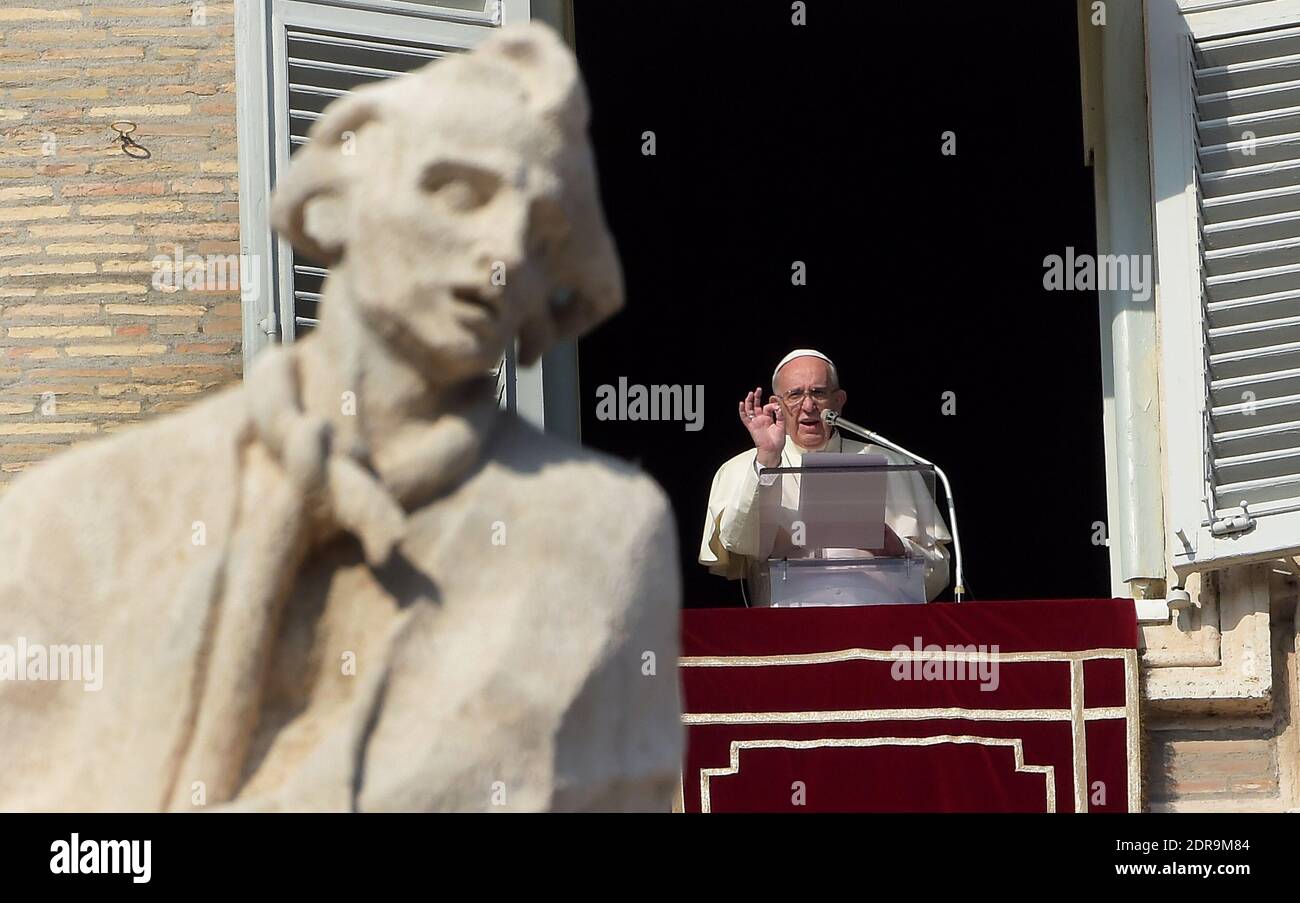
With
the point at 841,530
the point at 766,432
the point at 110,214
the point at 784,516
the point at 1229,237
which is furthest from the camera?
the point at 110,214

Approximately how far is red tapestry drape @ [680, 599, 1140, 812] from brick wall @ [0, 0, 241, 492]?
1.85m

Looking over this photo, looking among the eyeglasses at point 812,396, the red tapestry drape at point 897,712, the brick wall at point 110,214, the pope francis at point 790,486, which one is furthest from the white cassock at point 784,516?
the brick wall at point 110,214

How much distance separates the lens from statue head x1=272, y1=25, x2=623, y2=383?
3.46 metres

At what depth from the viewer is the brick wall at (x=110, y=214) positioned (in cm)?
862

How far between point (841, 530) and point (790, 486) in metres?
0.25

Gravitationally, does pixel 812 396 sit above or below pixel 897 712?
above

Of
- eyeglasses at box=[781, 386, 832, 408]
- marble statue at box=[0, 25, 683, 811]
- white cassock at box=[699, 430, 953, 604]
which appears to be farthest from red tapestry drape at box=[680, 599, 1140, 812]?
marble statue at box=[0, 25, 683, 811]

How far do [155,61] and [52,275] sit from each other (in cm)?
71

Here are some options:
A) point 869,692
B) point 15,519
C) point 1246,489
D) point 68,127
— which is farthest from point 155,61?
point 15,519

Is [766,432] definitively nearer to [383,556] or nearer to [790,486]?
[790,486]

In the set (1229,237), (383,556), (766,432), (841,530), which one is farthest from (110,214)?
(383,556)

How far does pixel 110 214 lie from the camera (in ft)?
28.7

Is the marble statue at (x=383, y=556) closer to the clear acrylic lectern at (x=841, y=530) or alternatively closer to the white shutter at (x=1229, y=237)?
the clear acrylic lectern at (x=841, y=530)
